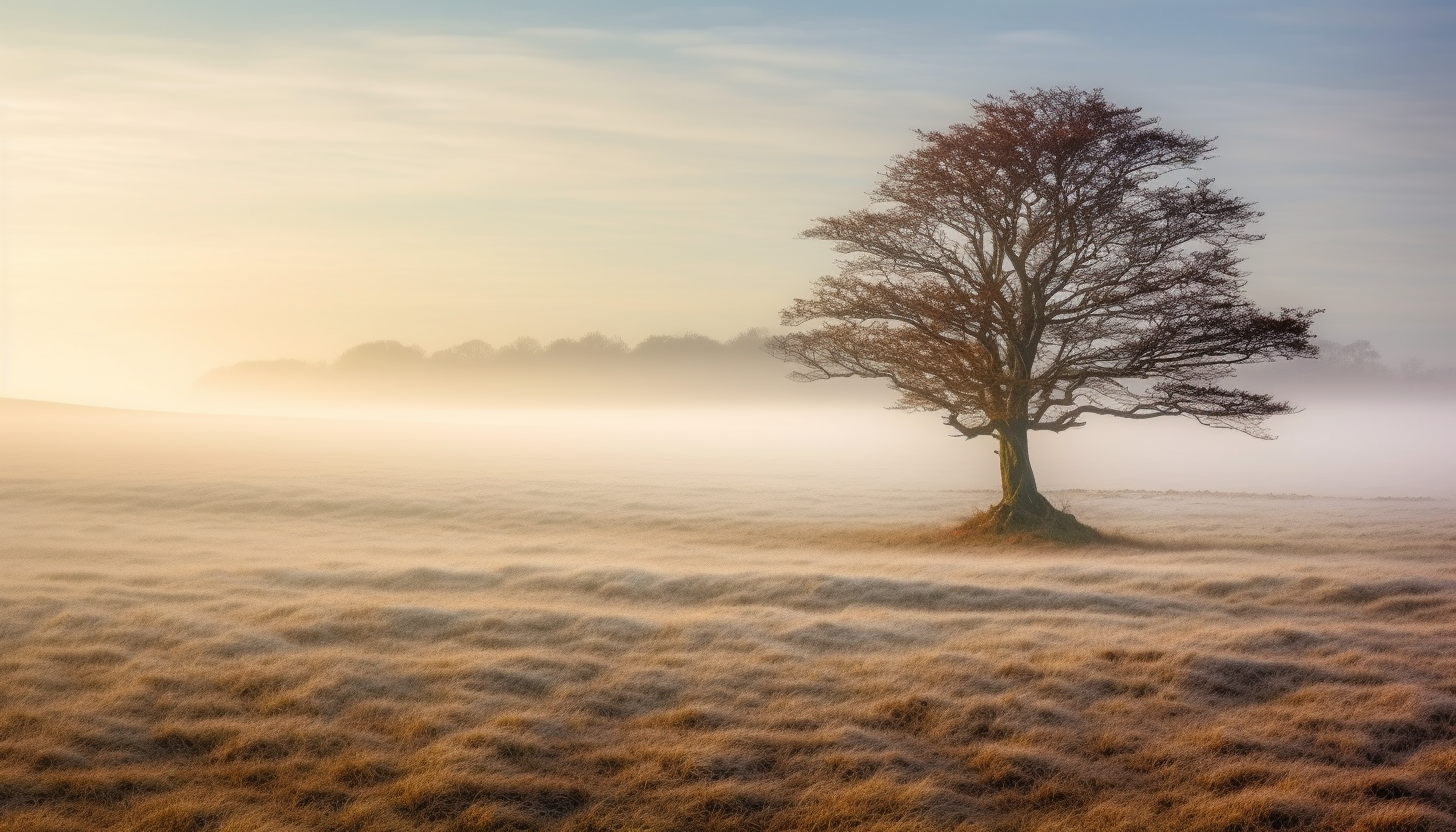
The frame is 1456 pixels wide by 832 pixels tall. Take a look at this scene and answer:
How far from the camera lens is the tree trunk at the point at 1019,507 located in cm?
3200

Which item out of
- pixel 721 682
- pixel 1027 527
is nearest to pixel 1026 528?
pixel 1027 527

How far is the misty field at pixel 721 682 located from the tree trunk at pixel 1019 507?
6.20ft

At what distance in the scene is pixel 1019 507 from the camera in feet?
106

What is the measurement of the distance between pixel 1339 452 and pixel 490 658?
91217 millimetres

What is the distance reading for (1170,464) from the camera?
74.4 metres

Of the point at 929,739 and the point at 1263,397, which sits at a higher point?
the point at 1263,397

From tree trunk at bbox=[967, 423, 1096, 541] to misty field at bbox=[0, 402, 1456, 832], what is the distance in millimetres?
1890

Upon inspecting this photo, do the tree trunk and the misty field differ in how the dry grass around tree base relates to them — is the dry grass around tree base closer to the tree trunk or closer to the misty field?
the tree trunk

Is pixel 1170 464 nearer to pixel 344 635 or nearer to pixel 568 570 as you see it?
pixel 568 570

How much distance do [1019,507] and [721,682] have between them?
19.8 meters

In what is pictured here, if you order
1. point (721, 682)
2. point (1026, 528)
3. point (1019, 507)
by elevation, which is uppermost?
point (1019, 507)

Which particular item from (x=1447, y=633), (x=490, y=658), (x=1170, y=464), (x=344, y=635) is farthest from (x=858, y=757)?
(x=1170, y=464)

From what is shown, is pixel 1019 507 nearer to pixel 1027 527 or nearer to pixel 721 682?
pixel 1027 527

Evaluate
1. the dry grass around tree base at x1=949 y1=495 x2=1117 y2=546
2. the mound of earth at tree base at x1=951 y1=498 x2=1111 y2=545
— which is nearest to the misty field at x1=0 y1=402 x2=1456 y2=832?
the dry grass around tree base at x1=949 y1=495 x2=1117 y2=546
